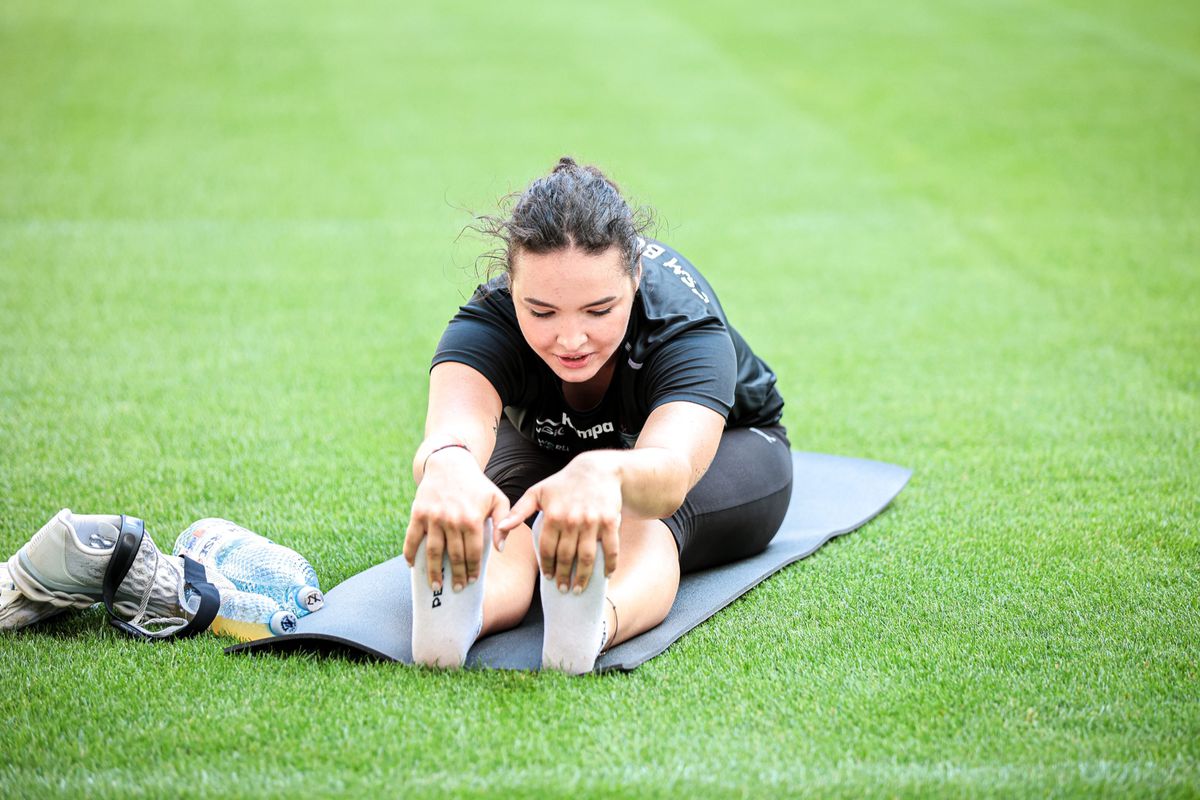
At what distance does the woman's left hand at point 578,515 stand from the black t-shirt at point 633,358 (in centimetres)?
37

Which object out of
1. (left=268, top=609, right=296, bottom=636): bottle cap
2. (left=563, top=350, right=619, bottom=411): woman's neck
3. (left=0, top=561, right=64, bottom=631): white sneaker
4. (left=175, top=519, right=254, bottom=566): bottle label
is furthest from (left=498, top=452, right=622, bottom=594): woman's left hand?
(left=0, top=561, right=64, bottom=631): white sneaker

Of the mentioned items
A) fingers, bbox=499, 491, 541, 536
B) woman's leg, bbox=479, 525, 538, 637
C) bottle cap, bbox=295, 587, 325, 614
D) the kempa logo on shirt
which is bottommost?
bottle cap, bbox=295, 587, 325, 614

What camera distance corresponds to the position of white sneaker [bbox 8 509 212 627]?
2.48m

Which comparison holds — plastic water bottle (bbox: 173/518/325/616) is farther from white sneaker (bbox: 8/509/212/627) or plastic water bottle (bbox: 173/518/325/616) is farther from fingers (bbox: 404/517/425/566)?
fingers (bbox: 404/517/425/566)

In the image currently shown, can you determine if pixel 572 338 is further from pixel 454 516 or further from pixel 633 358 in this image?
pixel 454 516

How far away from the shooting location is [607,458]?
7.29 feet

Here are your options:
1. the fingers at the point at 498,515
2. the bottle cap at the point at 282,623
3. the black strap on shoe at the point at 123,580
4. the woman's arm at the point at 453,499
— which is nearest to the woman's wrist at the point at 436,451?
the woman's arm at the point at 453,499

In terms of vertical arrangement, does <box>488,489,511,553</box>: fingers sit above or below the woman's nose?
below

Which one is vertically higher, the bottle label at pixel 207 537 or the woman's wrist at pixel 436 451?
the woman's wrist at pixel 436 451

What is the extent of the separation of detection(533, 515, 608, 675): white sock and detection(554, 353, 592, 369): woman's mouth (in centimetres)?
36

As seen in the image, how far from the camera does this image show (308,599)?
2.69 meters

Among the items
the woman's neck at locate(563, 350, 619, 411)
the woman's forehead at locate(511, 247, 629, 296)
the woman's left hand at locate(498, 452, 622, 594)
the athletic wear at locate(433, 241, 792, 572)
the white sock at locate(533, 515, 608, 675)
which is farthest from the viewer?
the woman's neck at locate(563, 350, 619, 411)

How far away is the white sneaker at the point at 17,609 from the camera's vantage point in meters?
2.52

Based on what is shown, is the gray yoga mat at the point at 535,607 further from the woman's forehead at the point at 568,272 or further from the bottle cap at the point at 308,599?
the woman's forehead at the point at 568,272
